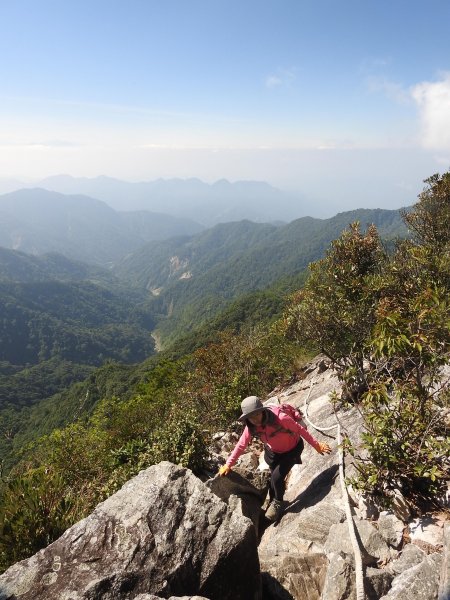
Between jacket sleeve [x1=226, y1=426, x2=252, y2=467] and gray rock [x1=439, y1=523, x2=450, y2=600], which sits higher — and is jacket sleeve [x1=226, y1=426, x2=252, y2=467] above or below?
below

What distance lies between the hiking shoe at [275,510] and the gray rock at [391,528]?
2241mm

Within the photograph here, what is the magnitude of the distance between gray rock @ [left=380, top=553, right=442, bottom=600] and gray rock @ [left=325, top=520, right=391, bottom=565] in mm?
705

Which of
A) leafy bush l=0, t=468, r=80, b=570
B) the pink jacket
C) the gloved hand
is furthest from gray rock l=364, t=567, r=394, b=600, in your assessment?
leafy bush l=0, t=468, r=80, b=570

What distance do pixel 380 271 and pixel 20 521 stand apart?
43.7 feet

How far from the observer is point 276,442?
7.53 metres

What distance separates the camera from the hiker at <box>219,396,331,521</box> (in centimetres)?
710

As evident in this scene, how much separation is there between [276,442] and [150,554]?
11.2ft

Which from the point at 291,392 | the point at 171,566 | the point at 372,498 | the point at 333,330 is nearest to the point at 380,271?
the point at 333,330

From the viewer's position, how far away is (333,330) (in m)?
12.4

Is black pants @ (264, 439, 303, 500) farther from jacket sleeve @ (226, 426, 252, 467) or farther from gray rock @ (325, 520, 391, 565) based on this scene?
gray rock @ (325, 520, 391, 565)

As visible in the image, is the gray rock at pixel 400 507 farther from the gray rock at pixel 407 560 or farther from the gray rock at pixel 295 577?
the gray rock at pixel 295 577

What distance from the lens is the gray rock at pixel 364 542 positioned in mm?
5355

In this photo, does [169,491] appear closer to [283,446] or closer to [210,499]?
[210,499]

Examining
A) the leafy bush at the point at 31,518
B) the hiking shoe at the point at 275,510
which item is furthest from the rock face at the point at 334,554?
the leafy bush at the point at 31,518
